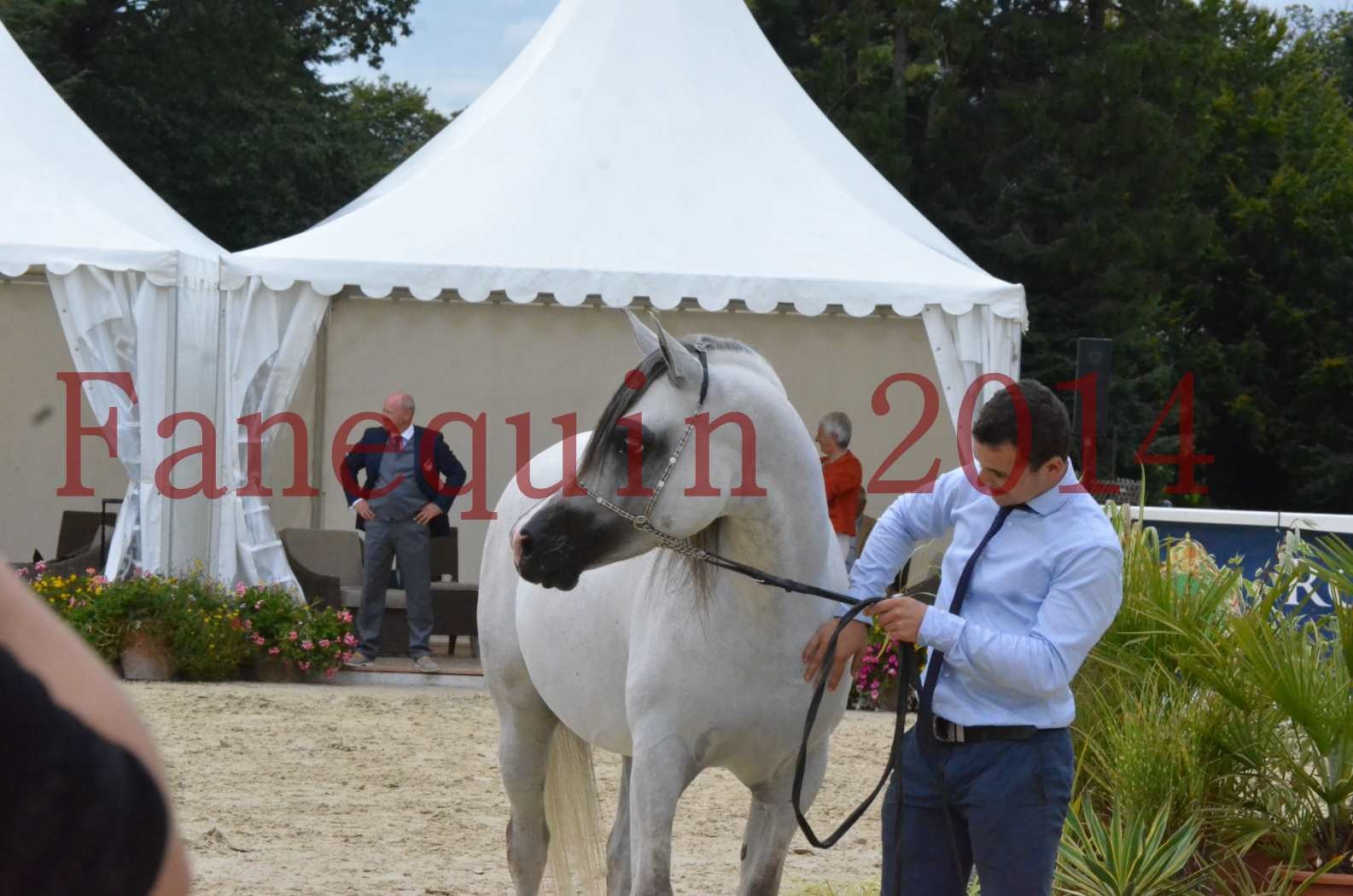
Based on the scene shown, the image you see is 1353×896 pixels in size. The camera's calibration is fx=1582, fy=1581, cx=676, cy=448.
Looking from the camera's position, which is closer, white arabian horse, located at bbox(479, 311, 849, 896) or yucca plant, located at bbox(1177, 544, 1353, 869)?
white arabian horse, located at bbox(479, 311, 849, 896)

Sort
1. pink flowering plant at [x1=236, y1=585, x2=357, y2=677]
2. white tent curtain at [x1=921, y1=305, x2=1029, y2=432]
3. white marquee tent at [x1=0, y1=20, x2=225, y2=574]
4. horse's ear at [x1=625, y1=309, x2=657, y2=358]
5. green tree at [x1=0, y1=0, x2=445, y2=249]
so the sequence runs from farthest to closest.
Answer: green tree at [x1=0, y1=0, x2=445, y2=249]
white tent curtain at [x1=921, y1=305, x2=1029, y2=432]
white marquee tent at [x1=0, y1=20, x2=225, y2=574]
pink flowering plant at [x1=236, y1=585, x2=357, y2=677]
horse's ear at [x1=625, y1=309, x2=657, y2=358]

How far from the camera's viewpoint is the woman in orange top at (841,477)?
9047mm

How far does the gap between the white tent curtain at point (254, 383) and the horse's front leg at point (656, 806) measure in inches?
273

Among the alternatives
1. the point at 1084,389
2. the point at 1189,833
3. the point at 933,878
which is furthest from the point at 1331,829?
the point at 1084,389

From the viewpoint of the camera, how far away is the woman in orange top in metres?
9.05

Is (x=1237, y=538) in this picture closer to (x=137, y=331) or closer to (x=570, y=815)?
(x=570, y=815)

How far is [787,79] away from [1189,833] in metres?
9.46

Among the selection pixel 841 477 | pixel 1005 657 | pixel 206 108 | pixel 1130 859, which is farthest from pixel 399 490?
pixel 206 108

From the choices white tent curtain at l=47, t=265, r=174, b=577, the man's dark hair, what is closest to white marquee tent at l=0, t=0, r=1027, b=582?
white tent curtain at l=47, t=265, r=174, b=577

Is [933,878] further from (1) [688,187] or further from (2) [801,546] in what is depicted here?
(1) [688,187]

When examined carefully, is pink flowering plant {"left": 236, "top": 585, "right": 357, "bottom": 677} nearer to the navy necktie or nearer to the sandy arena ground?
the sandy arena ground

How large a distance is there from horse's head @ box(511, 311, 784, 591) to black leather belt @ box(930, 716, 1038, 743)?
22.9 inches

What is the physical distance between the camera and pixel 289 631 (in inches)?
371

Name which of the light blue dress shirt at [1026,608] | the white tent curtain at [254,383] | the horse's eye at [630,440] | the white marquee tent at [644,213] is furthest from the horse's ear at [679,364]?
the white tent curtain at [254,383]
